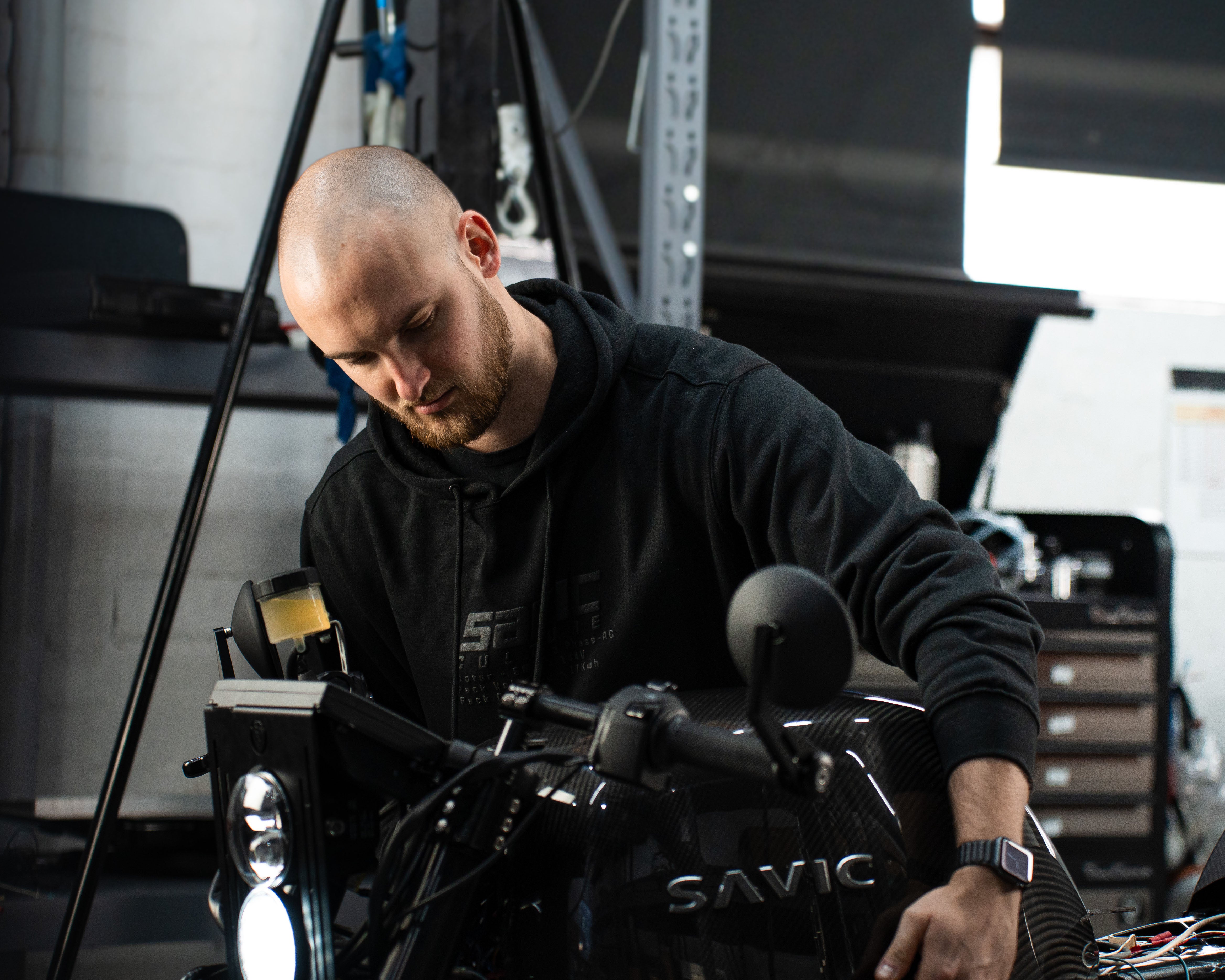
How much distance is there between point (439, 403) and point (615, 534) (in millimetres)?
226

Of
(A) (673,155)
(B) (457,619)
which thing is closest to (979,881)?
(B) (457,619)

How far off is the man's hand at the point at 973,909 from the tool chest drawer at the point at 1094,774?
2.07 metres

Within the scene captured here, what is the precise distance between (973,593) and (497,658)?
450mm

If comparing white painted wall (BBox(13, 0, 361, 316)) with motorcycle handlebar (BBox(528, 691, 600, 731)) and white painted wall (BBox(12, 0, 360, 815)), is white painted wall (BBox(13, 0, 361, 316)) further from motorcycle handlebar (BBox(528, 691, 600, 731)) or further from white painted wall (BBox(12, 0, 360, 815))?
motorcycle handlebar (BBox(528, 691, 600, 731))

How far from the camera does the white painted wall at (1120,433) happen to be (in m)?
3.59

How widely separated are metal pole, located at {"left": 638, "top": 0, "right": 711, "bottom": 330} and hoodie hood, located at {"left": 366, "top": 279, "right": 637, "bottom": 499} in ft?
1.89

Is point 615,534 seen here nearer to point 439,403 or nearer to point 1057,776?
point 439,403

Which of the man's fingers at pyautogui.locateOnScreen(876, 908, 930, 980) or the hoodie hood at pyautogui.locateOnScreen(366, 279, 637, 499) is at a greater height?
the hoodie hood at pyautogui.locateOnScreen(366, 279, 637, 499)

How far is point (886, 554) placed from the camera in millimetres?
910

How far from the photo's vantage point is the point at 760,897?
2.10 ft

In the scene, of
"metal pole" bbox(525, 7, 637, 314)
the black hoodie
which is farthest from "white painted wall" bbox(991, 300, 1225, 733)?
the black hoodie

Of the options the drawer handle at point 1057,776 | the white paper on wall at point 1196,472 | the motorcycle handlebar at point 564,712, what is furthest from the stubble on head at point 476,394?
the white paper on wall at point 1196,472

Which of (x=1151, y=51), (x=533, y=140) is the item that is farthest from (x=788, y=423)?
(x=1151, y=51)

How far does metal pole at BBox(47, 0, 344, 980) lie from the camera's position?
4.62 feet
